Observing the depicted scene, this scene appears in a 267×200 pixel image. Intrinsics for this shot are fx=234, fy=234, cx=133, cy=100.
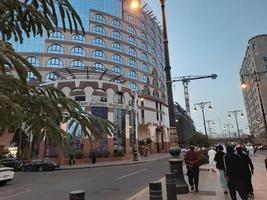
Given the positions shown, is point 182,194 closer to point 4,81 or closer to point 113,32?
point 4,81

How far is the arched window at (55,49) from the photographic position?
A: 55.1 meters

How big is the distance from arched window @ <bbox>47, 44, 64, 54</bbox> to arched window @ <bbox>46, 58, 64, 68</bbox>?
76.1 inches

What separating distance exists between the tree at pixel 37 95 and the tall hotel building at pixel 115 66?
35184 millimetres

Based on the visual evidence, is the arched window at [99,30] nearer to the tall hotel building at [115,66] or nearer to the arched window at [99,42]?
the tall hotel building at [115,66]

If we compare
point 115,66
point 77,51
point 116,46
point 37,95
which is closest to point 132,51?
point 116,46

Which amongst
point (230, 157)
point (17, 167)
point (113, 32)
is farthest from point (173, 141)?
point (113, 32)

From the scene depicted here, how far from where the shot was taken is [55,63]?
179ft

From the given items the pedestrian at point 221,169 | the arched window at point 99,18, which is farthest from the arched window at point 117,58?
the pedestrian at point 221,169

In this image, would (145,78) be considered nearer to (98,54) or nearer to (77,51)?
(98,54)

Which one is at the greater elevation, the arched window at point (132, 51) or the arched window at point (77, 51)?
the arched window at point (132, 51)

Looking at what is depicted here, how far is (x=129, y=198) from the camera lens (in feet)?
31.5

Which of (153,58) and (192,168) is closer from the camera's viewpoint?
(192,168)

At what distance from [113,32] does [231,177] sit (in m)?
61.4

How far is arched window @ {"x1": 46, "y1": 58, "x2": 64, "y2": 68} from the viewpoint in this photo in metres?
54.1
